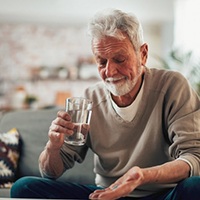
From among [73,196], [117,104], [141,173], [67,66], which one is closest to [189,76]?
[117,104]

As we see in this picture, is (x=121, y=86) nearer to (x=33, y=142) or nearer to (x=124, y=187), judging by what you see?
(x=124, y=187)

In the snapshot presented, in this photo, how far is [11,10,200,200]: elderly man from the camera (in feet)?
4.84

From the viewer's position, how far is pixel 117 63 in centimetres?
154

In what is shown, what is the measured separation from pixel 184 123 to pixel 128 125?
241 millimetres

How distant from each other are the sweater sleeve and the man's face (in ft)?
0.57

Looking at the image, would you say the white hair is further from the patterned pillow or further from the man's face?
the patterned pillow

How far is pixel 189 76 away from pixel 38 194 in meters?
2.09

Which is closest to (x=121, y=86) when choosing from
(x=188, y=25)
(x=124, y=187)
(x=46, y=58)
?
(x=124, y=187)

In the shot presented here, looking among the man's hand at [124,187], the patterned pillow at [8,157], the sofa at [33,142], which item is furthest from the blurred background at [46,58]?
the man's hand at [124,187]

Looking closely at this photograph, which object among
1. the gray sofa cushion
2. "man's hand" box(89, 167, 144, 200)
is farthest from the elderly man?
the gray sofa cushion

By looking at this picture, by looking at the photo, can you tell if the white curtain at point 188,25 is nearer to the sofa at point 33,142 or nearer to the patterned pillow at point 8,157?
the sofa at point 33,142

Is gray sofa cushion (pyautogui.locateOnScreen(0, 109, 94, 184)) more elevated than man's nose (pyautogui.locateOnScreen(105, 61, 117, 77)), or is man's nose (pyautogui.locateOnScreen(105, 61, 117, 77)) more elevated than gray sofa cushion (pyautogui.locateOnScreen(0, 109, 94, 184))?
man's nose (pyautogui.locateOnScreen(105, 61, 117, 77))

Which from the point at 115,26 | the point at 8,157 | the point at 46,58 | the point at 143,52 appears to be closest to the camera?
the point at 115,26

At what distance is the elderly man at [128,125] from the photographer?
148 centimetres
